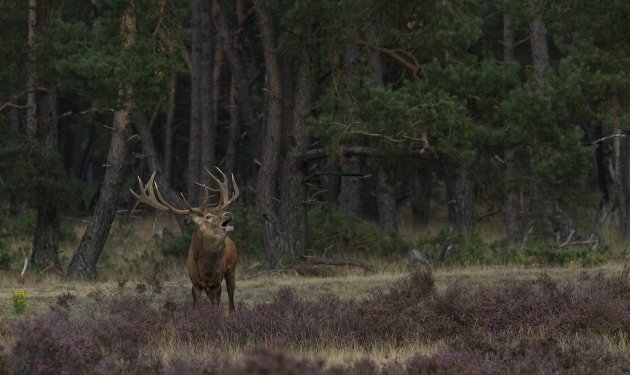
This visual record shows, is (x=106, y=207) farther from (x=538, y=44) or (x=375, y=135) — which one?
(x=538, y=44)

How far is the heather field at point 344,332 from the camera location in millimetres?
8656

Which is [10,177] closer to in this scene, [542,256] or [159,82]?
[159,82]

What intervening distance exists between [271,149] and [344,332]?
989cm

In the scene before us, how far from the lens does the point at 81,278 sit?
20578 millimetres

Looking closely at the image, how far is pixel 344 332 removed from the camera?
473 inches

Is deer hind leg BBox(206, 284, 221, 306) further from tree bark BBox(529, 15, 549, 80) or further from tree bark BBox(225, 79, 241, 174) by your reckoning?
tree bark BBox(225, 79, 241, 174)

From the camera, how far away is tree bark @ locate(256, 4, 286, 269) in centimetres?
2134

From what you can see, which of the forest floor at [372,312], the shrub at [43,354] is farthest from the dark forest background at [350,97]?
the shrub at [43,354]

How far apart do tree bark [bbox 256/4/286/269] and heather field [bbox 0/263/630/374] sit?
175 inches

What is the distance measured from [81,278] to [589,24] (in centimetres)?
1096

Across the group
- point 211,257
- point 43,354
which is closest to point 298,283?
point 211,257

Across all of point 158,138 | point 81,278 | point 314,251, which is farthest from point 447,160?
point 158,138

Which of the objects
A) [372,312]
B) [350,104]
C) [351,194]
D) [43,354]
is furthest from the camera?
[351,194]

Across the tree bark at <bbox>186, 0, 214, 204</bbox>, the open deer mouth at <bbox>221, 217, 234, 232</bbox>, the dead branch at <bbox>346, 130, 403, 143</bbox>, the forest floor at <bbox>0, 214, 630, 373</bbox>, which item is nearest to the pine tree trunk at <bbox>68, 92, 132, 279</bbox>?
the forest floor at <bbox>0, 214, 630, 373</bbox>
